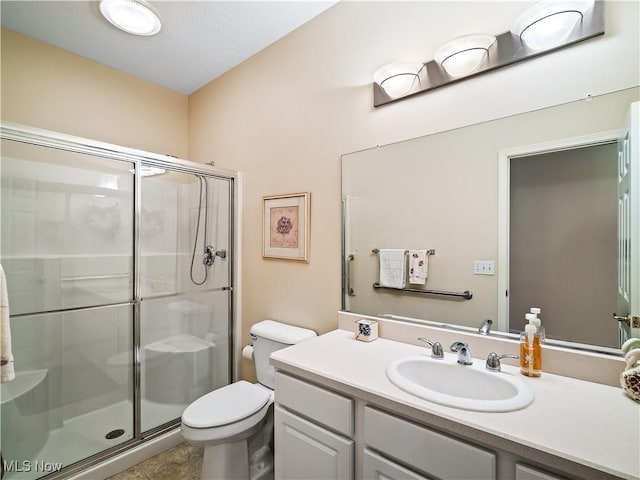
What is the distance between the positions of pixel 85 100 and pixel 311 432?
2.73 meters

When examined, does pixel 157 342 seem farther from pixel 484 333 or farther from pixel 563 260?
pixel 563 260

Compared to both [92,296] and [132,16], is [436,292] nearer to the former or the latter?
[92,296]

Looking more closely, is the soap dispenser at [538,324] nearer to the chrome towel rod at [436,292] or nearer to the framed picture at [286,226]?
the chrome towel rod at [436,292]

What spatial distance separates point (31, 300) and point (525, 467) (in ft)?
7.86

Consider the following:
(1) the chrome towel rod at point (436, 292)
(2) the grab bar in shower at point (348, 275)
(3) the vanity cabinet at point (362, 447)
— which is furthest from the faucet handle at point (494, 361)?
(2) the grab bar in shower at point (348, 275)

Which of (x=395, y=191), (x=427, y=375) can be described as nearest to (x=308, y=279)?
(x=395, y=191)

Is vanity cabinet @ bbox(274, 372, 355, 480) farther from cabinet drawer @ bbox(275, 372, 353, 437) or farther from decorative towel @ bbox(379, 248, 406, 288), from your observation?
decorative towel @ bbox(379, 248, 406, 288)

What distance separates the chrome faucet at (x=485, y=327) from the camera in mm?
1267

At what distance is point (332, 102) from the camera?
1811 millimetres

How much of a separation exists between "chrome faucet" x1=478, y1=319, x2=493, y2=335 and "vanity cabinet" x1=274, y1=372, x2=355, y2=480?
0.63m

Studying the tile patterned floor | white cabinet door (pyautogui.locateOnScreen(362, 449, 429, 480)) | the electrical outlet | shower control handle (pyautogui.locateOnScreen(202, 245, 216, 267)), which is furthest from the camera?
shower control handle (pyautogui.locateOnScreen(202, 245, 216, 267))

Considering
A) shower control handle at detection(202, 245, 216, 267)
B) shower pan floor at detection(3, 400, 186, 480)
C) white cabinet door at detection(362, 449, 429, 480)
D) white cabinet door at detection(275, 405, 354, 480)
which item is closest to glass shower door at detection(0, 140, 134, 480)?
shower pan floor at detection(3, 400, 186, 480)

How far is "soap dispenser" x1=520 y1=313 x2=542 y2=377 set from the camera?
1088mm

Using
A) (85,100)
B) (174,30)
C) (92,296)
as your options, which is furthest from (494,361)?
(85,100)
